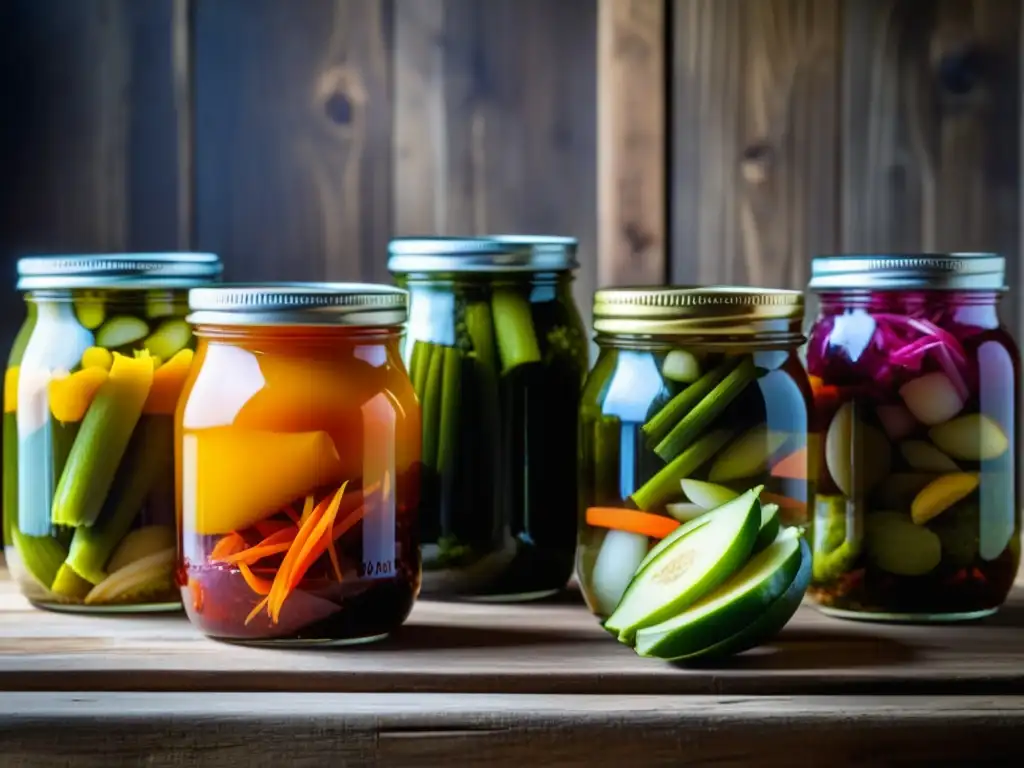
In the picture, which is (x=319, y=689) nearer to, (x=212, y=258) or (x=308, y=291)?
(x=308, y=291)

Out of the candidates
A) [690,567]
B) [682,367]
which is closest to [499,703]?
[690,567]

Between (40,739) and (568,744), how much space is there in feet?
1.05

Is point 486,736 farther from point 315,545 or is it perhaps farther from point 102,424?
point 102,424

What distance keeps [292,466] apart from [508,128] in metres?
0.62

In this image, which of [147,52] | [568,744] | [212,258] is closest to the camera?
[568,744]

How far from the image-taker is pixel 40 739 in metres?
0.86

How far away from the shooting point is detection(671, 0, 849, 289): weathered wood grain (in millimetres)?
1457

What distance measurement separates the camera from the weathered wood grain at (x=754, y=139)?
1.46 m

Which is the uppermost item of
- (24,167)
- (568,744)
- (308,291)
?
(24,167)

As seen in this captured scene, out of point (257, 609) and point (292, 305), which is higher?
point (292, 305)

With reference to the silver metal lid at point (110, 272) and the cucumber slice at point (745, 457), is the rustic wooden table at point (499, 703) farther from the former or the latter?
the silver metal lid at point (110, 272)

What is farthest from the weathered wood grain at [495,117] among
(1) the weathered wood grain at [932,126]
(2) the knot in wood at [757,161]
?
(1) the weathered wood grain at [932,126]

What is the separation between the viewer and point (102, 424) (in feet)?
3.46

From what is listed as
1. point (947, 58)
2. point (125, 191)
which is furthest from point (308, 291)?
point (947, 58)
